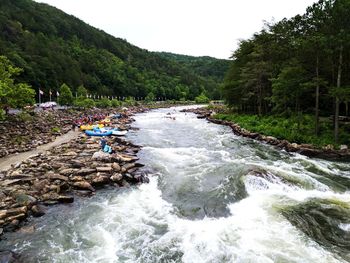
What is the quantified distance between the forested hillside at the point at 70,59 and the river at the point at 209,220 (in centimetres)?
7649

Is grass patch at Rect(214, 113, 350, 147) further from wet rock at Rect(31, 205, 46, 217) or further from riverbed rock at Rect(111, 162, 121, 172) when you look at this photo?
wet rock at Rect(31, 205, 46, 217)

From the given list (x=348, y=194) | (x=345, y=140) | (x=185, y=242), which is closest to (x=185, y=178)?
(x=185, y=242)

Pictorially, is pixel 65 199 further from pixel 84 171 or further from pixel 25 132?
pixel 25 132

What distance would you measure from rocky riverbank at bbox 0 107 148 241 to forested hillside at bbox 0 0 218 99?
69.2m

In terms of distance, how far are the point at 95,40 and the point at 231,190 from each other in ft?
626

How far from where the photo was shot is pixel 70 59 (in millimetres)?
120250

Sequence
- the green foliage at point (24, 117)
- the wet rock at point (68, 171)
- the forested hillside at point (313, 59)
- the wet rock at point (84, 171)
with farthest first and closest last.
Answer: the green foliage at point (24, 117)
the forested hillside at point (313, 59)
the wet rock at point (84, 171)
the wet rock at point (68, 171)

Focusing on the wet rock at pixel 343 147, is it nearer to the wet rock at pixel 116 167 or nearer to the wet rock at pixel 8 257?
the wet rock at pixel 116 167

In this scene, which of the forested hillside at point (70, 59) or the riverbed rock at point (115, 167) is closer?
the riverbed rock at point (115, 167)

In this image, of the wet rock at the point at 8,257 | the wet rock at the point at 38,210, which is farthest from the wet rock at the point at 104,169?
the wet rock at the point at 8,257

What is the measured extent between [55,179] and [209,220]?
29.1 ft

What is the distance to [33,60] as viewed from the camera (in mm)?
92125

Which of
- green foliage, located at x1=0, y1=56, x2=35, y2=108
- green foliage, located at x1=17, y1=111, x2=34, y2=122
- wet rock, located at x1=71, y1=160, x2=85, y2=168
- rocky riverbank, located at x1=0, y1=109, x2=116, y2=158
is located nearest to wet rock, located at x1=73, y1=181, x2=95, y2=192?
wet rock, located at x1=71, y1=160, x2=85, y2=168

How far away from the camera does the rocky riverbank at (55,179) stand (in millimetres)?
13026
